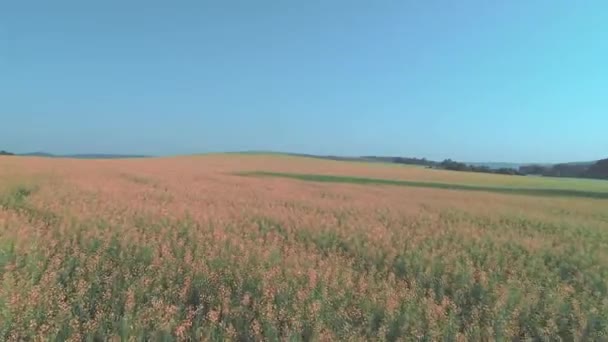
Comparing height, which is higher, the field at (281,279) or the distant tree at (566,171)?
the distant tree at (566,171)

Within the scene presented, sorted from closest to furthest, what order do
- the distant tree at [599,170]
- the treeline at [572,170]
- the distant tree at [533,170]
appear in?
1. the distant tree at [599,170]
2. the treeline at [572,170]
3. the distant tree at [533,170]

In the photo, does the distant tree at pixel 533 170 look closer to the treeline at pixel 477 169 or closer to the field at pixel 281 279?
the treeline at pixel 477 169

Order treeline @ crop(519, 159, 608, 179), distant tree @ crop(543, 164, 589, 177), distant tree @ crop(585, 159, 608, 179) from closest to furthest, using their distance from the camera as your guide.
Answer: distant tree @ crop(585, 159, 608, 179) → treeline @ crop(519, 159, 608, 179) → distant tree @ crop(543, 164, 589, 177)

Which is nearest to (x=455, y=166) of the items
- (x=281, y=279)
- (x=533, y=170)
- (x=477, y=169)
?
(x=477, y=169)

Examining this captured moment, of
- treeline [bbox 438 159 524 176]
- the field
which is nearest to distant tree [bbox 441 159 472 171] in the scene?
treeline [bbox 438 159 524 176]

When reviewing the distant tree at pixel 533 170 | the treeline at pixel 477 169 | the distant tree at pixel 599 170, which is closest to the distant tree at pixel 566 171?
the distant tree at pixel 533 170

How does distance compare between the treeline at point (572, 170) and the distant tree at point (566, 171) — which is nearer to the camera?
the treeline at point (572, 170)

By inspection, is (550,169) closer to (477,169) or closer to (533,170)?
(533,170)

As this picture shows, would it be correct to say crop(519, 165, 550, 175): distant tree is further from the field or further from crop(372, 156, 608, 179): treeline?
the field

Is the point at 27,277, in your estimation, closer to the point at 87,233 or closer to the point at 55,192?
the point at 87,233

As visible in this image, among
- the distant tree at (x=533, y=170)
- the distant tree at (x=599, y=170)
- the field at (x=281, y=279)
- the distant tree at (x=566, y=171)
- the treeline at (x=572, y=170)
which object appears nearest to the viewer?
the field at (x=281, y=279)

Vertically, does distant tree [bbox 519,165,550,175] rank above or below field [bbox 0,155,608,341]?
above

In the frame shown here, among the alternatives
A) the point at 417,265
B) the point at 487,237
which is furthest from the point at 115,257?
the point at 487,237

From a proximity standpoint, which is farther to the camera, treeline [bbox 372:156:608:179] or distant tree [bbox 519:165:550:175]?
distant tree [bbox 519:165:550:175]
